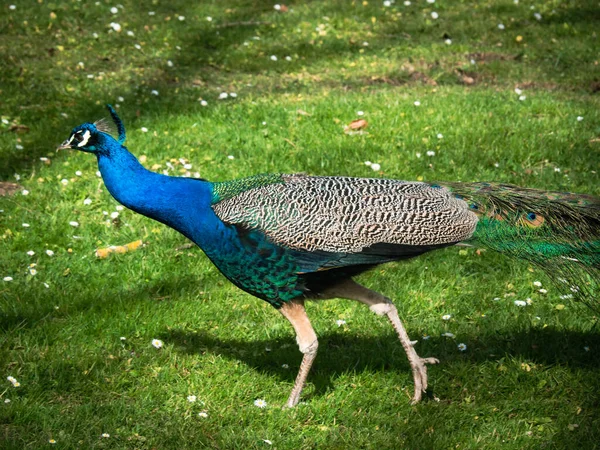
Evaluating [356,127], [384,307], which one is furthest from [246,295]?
[356,127]

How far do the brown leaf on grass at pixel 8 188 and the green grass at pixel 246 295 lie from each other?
10 centimetres

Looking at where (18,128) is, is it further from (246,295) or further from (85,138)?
(85,138)

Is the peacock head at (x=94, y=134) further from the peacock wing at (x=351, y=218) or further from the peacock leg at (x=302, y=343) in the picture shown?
the peacock leg at (x=302, y=343)

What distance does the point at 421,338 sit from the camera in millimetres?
4328

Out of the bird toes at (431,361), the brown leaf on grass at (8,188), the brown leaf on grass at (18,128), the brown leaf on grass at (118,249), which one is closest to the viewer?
the bird toes at (431,361)

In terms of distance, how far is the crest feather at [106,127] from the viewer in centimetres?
376

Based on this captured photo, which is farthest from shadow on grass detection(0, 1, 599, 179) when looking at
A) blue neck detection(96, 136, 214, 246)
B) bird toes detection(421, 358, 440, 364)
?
bird toes detection(421, 358, 440, 364)

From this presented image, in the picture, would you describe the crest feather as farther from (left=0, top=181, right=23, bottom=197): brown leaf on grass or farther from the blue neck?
(left=0, top=181, right=23, bottom=197): brown leaf on grass

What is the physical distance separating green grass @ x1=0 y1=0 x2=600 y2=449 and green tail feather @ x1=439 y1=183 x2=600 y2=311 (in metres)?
0.54

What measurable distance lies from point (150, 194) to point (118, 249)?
133cm

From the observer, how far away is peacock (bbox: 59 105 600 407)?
363 cm

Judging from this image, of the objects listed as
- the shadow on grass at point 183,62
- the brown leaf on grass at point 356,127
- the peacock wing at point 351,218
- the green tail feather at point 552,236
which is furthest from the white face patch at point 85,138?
the brown leaf on grass at point 356,127

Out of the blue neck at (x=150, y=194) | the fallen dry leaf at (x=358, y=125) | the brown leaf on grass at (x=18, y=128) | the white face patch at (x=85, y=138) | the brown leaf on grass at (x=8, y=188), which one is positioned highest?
the white face patch at (x=85, y=138)

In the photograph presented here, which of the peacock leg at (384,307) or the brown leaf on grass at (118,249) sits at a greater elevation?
the peacock leg at (384,307)
